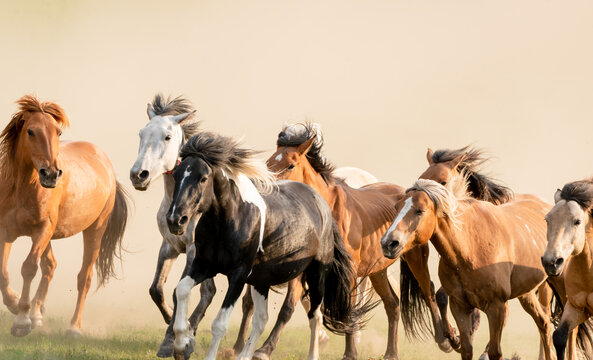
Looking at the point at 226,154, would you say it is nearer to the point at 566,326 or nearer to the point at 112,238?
the point at 566,326

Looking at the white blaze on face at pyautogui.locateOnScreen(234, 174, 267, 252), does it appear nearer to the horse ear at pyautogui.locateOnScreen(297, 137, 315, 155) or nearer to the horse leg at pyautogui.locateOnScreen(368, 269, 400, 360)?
the horse ear at pyautogui.locateOnScreen(297, 137, 315, 155)

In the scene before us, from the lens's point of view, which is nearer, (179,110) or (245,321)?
(179,110)

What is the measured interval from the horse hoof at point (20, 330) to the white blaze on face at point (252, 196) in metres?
3.14

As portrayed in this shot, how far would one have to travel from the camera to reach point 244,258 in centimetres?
723

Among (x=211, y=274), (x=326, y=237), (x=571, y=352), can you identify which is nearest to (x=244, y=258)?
(x=211, y=274)

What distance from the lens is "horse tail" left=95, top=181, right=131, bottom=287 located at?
38.8 feet

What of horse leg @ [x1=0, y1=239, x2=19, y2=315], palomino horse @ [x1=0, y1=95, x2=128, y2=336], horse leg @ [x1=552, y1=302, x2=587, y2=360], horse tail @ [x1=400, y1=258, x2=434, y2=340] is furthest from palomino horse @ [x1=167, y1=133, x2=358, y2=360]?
horse leg @ [x1=0, y1=239, x2=19, y2=315]

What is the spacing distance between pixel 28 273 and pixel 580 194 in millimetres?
5536

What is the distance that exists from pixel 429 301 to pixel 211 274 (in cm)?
377

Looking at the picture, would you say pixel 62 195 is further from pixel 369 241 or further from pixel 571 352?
pixel 571 352

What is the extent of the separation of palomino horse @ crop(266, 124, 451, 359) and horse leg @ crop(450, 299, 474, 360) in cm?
150

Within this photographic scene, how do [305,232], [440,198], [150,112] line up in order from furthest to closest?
[150,112], [440,198], [305,232]

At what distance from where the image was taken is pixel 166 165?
8.47 meters

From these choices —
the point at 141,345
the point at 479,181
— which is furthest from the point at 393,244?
the point at 141,345
